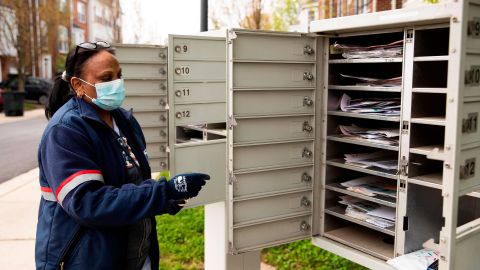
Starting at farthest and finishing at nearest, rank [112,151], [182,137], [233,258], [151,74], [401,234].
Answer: [151,74] < [182,137] < [233,258] < [401,234] < [112,151]

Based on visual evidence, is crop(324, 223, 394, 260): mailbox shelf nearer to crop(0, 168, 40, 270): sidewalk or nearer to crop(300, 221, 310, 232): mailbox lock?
crop(300, 221, 310, 232): mailbox lock

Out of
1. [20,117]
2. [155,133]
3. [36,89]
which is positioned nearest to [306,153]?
[155,133]

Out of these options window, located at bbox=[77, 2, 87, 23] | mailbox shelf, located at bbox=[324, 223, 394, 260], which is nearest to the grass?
mailbox shelf, located at bbox=[324, 223, 394, 260]

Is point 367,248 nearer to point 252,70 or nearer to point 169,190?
point 252,70

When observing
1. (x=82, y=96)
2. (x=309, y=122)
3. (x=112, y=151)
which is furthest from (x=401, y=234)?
(x=82, y=96)

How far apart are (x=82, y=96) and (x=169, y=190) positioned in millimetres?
689

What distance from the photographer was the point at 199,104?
13.1ft

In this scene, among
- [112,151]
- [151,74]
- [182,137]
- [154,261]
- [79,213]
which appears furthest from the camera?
[151,74]

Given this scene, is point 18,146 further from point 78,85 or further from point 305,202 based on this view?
point 78,85

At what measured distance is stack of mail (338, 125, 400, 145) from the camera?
3117mm

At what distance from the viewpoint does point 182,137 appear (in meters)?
4.88

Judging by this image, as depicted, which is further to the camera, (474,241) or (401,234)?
(401,234)

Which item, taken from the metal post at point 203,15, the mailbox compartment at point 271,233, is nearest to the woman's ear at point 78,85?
the mailbox compartment at point 271,233

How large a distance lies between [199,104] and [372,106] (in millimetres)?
1437
